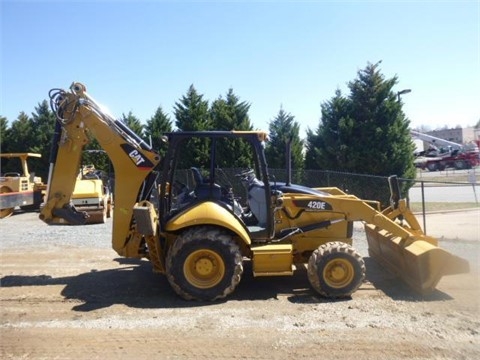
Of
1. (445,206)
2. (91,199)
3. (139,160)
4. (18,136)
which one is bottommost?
(445,206)

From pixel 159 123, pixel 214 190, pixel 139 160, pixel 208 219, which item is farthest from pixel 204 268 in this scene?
pixel 159 123

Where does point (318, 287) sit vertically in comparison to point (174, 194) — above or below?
below

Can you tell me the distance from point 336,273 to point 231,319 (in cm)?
173

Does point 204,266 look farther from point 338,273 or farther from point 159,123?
point 159,123

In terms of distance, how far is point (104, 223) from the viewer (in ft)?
50.6

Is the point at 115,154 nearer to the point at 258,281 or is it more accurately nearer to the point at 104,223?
the point at 258,281

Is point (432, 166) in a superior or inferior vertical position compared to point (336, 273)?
superior

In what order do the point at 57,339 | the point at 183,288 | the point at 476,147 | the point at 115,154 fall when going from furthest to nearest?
the point at 476,147 → the point at 115,154 → the point at 183,288 → the point at 57,339

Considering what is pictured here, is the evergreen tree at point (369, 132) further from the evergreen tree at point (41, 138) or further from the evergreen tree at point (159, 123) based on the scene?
the evergreen tree at point (41, 138)

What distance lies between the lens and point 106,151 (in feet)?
23.2

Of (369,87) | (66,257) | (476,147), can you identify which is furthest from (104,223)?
(476,147)

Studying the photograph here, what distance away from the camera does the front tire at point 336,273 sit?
20.8 feet

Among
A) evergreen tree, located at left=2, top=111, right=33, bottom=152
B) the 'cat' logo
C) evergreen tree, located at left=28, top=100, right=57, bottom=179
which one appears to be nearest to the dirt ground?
the 'cat' logo

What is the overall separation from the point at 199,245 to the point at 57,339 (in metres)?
2.15
